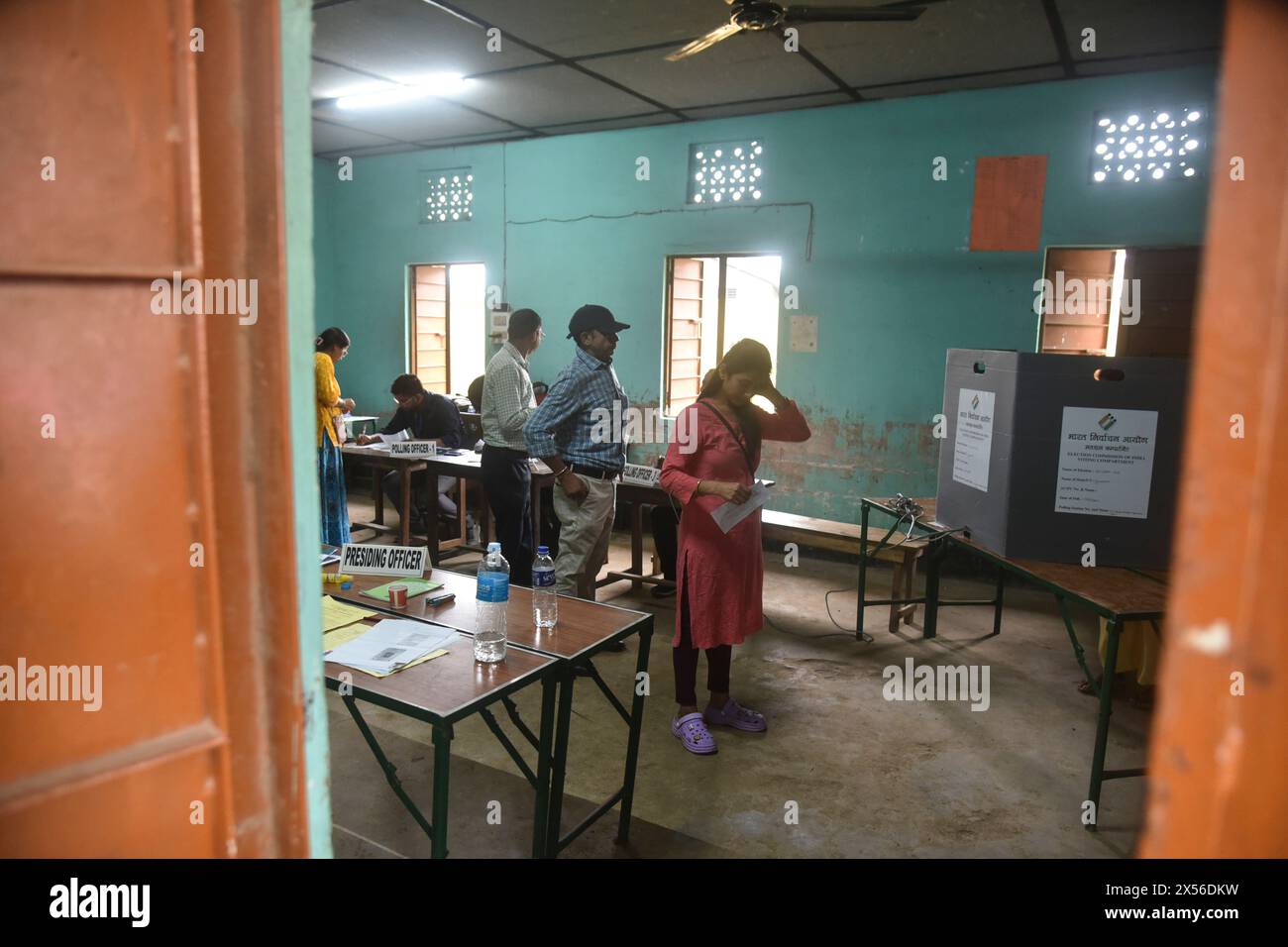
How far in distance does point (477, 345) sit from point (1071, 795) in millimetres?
7083

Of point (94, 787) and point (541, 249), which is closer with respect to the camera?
point (94, 787)

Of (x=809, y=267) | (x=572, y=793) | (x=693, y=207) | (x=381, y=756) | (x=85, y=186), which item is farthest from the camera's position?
(x=693, y=207)

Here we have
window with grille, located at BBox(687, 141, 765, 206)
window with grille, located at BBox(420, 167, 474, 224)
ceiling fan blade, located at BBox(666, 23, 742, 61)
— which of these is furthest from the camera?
window with grille, located at BBox(420, 167, 474, 224)

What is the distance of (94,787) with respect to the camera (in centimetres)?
67

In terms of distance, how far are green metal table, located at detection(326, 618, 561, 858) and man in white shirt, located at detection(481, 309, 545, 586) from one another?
88.8 inches

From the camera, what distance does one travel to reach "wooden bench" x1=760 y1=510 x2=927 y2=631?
173 inches

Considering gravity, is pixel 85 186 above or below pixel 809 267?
below

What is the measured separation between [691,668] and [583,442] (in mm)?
1193

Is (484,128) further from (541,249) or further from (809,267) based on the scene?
(809,267)

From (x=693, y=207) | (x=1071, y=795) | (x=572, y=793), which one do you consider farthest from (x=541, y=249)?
(x=1071, y=795)

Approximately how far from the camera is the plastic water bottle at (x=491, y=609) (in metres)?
2.03

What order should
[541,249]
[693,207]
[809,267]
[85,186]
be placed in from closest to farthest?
1. [85,186]
2. [809,267]
3. [693,207]
4. [541,249]

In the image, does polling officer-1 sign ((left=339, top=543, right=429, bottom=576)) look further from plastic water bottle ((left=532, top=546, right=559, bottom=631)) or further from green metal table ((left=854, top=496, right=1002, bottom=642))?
green metal table ((left=854, top=496, right=1002, bottom=642))

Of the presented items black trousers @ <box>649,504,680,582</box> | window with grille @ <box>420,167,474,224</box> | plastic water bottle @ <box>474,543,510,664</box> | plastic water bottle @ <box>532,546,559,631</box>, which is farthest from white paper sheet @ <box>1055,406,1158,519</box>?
window with grille @ <box>420,167,474,224</box>
